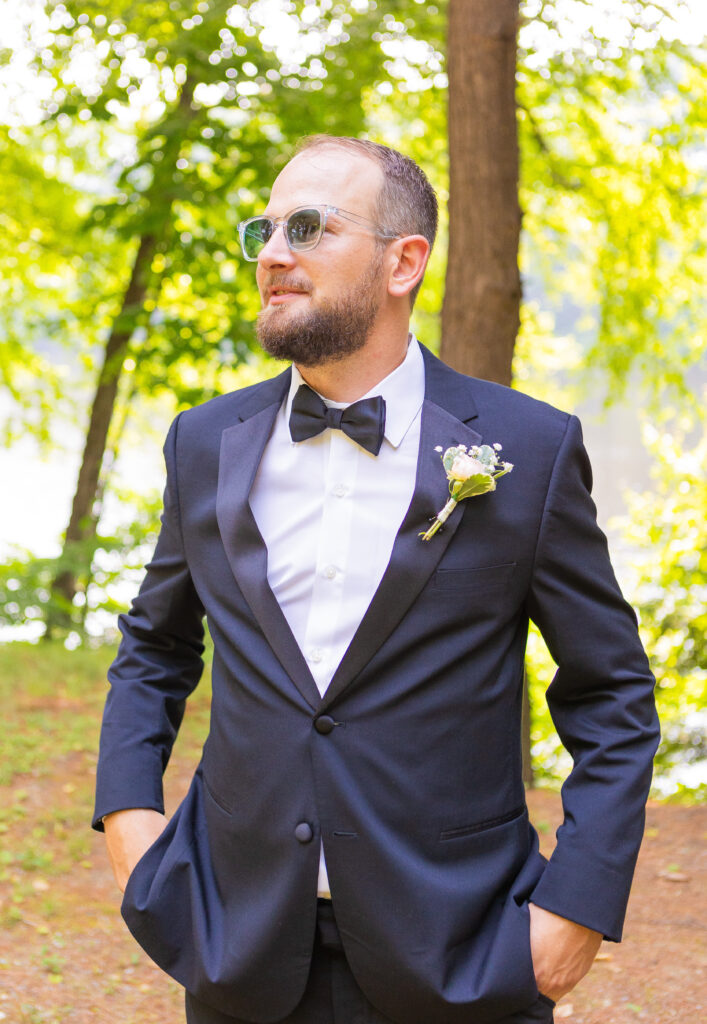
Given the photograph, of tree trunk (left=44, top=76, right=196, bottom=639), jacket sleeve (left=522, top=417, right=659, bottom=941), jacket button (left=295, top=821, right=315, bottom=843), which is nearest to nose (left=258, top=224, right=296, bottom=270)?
jacket sleeve (left=522, top=417, right=659, bottom=941)

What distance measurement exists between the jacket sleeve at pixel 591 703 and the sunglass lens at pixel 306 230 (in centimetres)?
65

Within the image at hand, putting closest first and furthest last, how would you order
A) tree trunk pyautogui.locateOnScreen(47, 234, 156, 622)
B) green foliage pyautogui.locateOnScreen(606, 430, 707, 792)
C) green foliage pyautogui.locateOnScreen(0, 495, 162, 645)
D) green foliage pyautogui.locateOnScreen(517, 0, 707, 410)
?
green foliage pyautogui.locateOnScreen(517, 0, 707, 410) → green foliage pyautogui.locateOnScreen(0, 495, 162, 645) → tree trunk pyautogui.locateOnScreen(47, 234, 156, 622) → green foliage pyautogui.locateOnScreen(606, 430, 707, 792)

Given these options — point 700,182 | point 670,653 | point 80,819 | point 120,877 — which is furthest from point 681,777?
point 120,877

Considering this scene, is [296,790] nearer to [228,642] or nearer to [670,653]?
[228,642]

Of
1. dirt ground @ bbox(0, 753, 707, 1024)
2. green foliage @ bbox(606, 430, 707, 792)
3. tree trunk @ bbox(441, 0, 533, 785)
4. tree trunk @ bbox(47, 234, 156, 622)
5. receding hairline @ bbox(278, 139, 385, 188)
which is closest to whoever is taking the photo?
receding hairline @ bbox(278, 139, 385, 188)

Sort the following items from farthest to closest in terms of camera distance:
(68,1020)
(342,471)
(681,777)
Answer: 1. (681,777)
2. (68,1020)
3. (342,471)

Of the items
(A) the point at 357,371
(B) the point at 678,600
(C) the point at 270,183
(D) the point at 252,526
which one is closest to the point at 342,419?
(A) the point at 357,371

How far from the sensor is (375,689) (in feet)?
6.51

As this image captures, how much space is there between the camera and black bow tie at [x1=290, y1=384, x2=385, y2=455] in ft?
6.93

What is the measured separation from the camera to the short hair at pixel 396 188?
7.35 feet

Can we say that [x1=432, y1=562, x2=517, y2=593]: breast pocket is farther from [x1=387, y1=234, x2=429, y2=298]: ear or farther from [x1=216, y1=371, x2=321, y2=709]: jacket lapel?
[x1=387, y1=234, x2=429, y2=298]: ear

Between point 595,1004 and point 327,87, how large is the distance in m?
8.17

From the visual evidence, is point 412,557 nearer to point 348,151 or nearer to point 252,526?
point 252,526

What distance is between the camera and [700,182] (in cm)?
1015
